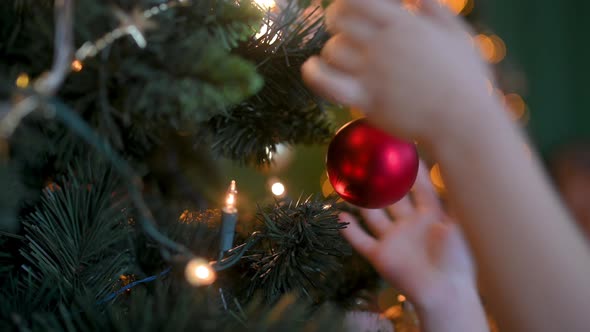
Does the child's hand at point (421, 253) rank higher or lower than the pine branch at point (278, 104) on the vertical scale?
lower

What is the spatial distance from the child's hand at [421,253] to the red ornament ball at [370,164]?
98 mm

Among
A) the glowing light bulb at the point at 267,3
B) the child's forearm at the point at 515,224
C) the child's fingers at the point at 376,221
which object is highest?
the glowing light bulb at the point at 267,3

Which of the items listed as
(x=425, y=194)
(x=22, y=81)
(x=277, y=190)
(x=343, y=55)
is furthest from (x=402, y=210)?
(x=22, y=81)

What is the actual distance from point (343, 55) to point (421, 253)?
0.26 m

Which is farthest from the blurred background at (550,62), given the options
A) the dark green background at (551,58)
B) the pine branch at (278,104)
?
the pine branch at (278,104)

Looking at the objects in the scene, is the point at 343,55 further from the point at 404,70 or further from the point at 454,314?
the point at 454,314

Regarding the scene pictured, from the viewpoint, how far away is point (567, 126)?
186 cm

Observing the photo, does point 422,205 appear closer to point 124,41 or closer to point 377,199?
point 377,199

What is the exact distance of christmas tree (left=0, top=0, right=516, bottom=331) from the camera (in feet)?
0.67

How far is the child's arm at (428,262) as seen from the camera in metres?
0.41

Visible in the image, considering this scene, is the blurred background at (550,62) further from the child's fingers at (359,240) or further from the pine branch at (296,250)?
the pine branch at (296,250)

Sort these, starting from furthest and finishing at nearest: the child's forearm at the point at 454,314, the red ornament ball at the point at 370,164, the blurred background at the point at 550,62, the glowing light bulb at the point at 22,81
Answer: the blurred background at the point at 550,62 < the child's forearm at the point at 454,314 < the red ornament ball at the point at 370,164 < the glowing light bulb at the point at 22,81

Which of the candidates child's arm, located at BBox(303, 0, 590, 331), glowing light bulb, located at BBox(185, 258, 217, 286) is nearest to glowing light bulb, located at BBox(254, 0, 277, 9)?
child's arm, located at BBox(303, 0, 590, 331)

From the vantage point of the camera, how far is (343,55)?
25 cm
